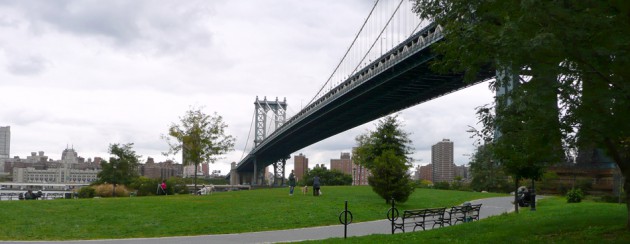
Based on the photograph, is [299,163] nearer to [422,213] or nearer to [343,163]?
[343,163]

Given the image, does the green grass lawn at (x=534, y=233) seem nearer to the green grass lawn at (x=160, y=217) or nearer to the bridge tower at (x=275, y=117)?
the green grass lawn at (x=160, y=217)

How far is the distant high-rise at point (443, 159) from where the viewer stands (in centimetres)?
8456

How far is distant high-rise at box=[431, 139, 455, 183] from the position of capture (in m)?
84.6

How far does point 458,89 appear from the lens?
1734 inches

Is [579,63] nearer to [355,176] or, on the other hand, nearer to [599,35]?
[599,35]

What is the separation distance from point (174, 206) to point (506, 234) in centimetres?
1467


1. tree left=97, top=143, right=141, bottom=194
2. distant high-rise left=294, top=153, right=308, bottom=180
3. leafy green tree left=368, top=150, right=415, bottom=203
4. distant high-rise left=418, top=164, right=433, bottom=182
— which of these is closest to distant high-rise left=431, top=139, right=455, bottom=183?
distant high-rise left=418, top=164, right=433, bottom=182

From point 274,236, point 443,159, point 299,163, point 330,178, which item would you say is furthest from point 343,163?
point 274,236

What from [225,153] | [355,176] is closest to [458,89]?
[225,153]

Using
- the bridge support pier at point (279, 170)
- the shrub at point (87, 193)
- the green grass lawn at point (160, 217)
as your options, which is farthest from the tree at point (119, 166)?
the bridge support pier at point (279, 170)

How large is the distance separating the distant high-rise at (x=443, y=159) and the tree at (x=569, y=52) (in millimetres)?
74205

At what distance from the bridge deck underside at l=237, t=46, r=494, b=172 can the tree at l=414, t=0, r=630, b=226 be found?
80.8 ft

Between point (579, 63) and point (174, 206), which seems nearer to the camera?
point (579, 63)

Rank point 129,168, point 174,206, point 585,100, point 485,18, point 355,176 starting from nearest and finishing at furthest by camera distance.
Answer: point 585,100
point 485,18
point 174,206
point 129,168
point 355,176
